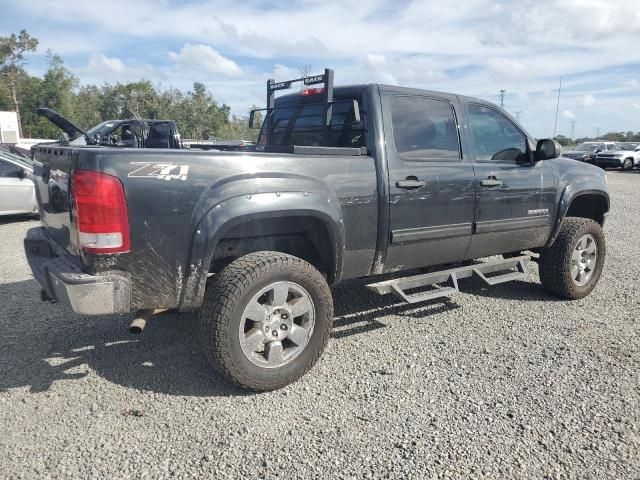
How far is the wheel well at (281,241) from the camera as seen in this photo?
131 inches

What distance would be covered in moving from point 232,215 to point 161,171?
45cm

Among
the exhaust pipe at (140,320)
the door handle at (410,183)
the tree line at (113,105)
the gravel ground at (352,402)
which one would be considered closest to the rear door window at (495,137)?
the door handle at (410,183)

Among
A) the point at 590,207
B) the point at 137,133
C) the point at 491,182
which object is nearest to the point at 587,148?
the point at 137,133

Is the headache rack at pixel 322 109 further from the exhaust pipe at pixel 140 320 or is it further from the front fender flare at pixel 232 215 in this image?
the exhaust pipe at pixel 140 320

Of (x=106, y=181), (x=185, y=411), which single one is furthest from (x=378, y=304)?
(x=106, y=181)

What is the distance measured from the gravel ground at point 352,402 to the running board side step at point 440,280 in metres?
0.34

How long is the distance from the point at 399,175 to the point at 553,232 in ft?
6.94

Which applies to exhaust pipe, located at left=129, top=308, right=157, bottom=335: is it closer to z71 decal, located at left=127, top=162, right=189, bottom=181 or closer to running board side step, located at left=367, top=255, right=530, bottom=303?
z71 decal, located at left=127, top=162, right=189, bottom=181

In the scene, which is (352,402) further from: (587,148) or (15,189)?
(587,148)

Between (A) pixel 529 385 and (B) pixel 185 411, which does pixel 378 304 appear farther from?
(B) pixel 185 411

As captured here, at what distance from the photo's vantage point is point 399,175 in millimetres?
3719

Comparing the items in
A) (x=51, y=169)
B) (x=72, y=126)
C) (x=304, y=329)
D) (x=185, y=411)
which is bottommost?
(x=185, y=411)

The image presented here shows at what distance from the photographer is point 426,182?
386 cm

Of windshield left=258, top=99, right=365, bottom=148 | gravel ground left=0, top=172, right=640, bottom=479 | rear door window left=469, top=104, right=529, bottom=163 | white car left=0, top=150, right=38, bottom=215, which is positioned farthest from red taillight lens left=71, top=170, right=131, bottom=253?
white car left=0, top=150, right=38, bottom=215
